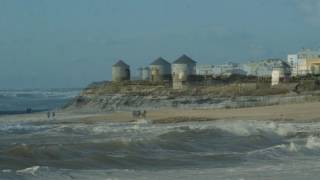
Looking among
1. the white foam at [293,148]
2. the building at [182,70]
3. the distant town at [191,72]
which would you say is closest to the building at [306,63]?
the distant town at [191,72]

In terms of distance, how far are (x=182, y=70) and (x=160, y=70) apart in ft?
19.8

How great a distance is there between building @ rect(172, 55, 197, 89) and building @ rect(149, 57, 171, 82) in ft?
10.0

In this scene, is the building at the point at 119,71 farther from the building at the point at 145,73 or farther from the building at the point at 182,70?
the building at the point at 182,70

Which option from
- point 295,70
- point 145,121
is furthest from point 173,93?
point 295,70

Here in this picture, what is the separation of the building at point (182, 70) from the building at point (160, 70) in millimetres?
3050

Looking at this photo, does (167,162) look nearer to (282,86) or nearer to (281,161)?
(281,161)

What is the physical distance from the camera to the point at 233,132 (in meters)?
31.8

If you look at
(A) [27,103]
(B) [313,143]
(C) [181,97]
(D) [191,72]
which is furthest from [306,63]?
(B) [313,143]

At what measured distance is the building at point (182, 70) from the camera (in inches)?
2862

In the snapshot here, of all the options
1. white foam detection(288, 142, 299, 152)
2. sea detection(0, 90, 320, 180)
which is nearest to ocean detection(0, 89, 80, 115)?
sea detection(0, 90, 320, 180)

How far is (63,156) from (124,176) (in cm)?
578

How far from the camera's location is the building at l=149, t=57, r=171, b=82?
81306mm

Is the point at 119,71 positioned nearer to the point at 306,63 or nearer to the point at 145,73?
the point at 145,73

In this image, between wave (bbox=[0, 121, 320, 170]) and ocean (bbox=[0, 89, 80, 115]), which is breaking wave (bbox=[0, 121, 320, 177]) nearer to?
wave (bbox=[0, 121, 320, 170])
